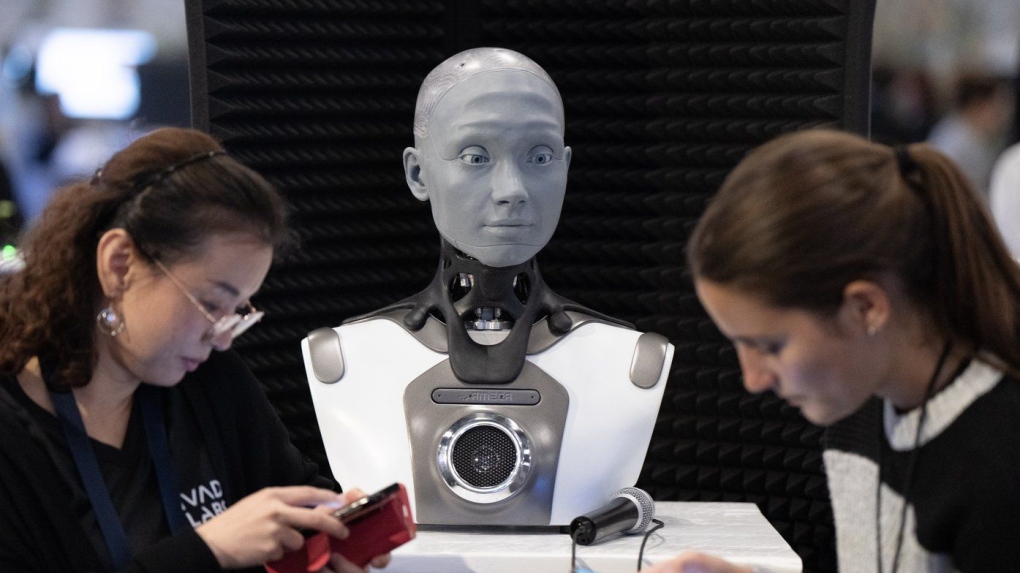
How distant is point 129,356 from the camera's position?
6.81ft

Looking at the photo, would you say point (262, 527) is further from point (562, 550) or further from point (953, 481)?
point (953, 481)

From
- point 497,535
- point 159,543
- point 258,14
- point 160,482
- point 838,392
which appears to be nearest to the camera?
point 838,392

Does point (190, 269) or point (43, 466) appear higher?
point (190, 269)

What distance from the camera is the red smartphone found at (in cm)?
200

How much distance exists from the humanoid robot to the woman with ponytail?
1017 mm

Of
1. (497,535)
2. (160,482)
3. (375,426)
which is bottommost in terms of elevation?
(497,535)

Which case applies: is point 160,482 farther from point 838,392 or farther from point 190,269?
point 838,392

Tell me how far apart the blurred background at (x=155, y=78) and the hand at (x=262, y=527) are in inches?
168

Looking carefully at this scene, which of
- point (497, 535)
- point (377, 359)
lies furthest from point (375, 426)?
point (497, 535)

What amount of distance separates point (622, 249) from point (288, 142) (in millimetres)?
1064

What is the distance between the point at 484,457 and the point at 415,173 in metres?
0.68

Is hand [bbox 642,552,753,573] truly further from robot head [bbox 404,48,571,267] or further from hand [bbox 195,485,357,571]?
robot head [bbox 404,48,571,267]

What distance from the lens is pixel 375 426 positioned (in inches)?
104

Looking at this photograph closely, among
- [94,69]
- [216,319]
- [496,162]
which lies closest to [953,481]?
[216,319]
